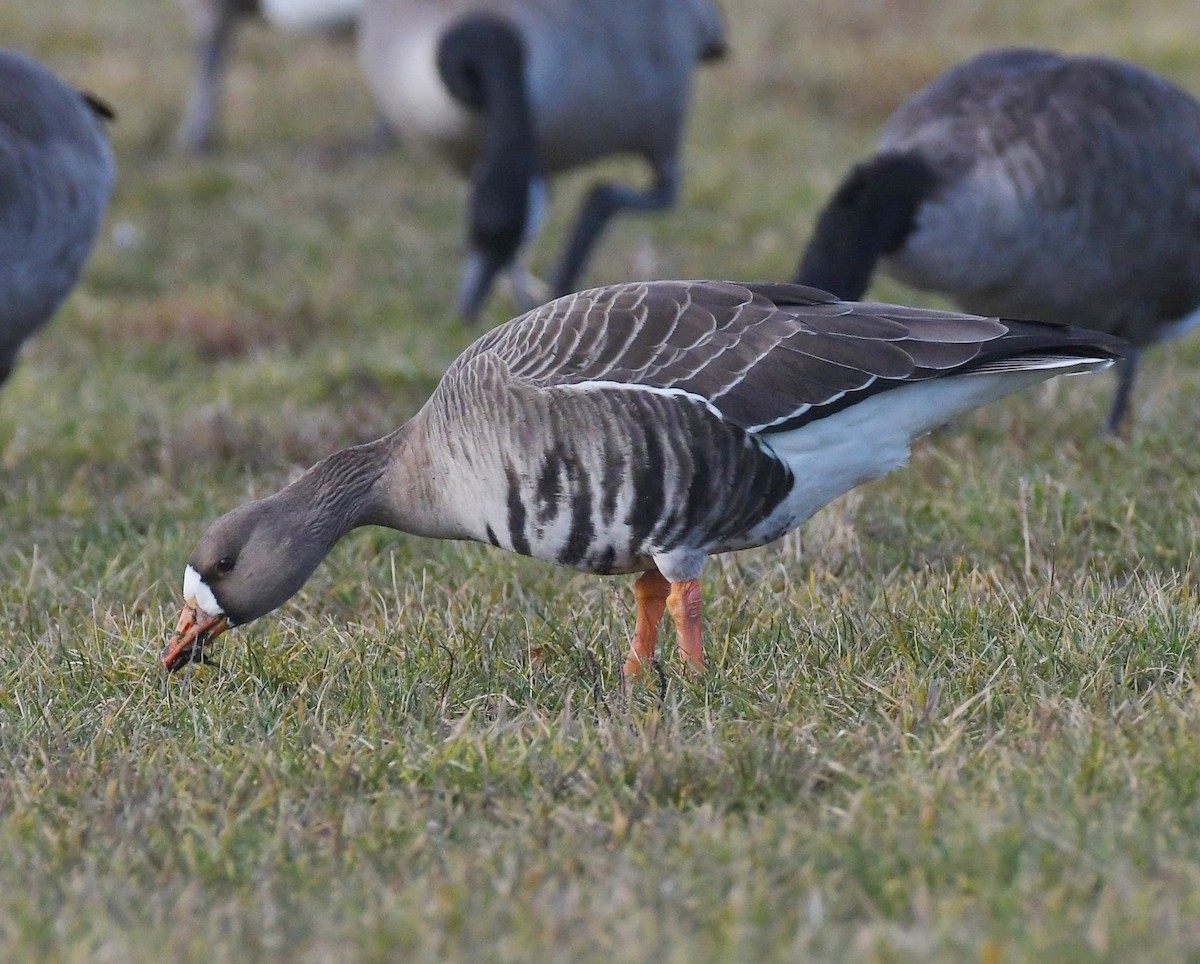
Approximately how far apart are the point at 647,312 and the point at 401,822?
5.42ft

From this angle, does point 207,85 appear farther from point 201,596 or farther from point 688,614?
point 688,614

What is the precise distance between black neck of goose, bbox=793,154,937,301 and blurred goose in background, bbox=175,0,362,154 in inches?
303

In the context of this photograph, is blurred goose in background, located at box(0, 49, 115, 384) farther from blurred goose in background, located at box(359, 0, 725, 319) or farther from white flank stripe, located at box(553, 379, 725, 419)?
white flank stripe, located at box(553, 379, 725, 419)

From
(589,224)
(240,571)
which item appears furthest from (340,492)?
(589,224)

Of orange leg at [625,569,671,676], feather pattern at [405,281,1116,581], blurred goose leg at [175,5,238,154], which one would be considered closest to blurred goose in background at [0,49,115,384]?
feather pattern at [405,281,1116,581]

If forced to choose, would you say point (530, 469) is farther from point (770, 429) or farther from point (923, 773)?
point (923, 773)

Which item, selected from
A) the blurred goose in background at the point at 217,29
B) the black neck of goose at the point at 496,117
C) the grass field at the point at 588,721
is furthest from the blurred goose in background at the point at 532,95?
the blurred goose in background at the point at 217,29

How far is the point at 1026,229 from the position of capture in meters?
6.73

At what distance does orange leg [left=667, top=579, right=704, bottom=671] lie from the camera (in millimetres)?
4477

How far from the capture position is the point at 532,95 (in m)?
10.0

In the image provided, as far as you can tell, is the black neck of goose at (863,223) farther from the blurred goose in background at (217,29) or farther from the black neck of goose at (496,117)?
the blurred goose in background at (217,29)

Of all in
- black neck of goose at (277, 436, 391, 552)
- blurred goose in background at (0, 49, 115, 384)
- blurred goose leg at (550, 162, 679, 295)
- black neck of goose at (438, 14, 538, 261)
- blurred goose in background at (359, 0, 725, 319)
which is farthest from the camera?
blurred goose leg at (550, 162, 679, 295)

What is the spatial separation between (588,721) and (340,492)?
119 centimetres

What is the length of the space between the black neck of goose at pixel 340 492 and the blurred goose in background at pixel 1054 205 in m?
2.27
